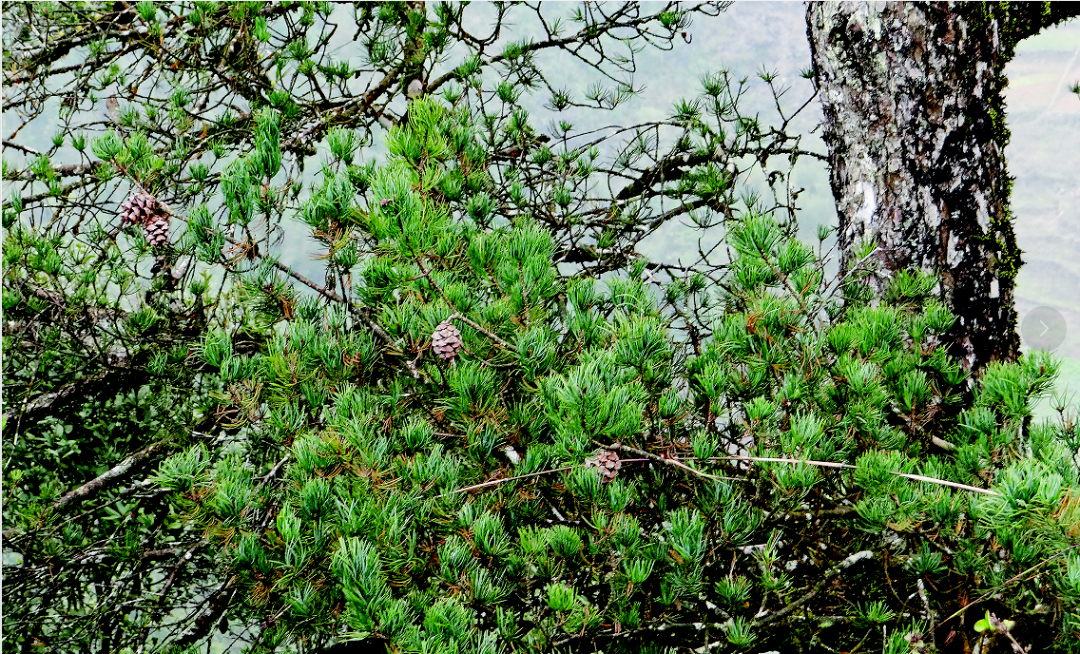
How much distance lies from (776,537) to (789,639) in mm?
219

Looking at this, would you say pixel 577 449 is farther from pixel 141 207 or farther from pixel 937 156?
pixel 937 156

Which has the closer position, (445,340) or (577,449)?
(577,449)

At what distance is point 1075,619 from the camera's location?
904mm

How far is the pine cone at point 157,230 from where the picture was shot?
4.75ft

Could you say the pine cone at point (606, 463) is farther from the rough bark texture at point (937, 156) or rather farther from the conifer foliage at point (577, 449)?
the rough bark texture at point (937, 156)

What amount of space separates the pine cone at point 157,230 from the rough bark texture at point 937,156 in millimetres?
1440

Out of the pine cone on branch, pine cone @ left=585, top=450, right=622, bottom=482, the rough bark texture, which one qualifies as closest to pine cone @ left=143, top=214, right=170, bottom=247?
the pine cone on branch

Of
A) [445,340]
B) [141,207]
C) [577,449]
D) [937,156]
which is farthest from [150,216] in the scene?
[937,156]

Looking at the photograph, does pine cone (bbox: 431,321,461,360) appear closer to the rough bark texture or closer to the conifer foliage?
the conifer foliage

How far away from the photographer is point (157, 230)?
1.46 metres

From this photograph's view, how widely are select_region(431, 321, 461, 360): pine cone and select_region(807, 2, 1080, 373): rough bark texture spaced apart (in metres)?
1.14

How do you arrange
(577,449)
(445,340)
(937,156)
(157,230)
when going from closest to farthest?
(577,449), (445,340), (157,230), (937,156)

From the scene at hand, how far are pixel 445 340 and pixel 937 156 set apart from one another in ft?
4.26

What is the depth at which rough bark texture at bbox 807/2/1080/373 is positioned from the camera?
5.86 feet
